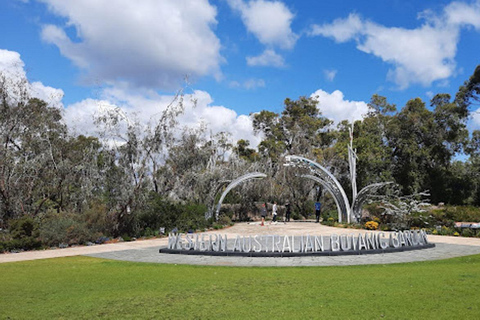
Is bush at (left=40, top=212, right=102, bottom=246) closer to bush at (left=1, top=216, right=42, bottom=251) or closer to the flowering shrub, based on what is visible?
bush at (left=1, top=216, right=42, bottom=251)

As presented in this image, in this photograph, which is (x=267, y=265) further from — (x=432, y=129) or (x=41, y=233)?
(x=432, y=129)

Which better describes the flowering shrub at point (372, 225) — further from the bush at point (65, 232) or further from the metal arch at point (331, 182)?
the bush at point (65, 232)

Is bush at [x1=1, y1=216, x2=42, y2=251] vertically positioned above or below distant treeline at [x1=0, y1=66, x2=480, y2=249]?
below

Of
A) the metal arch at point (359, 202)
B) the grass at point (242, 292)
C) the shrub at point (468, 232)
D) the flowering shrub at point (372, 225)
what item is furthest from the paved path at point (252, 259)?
the metal arch at point (359, 202)

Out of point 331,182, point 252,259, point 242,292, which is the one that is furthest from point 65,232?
point 331,182

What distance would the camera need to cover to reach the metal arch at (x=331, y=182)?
24.8m

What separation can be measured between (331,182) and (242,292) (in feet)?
66.4

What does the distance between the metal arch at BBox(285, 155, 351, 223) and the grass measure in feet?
48.0

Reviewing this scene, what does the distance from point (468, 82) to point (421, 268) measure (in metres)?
31.3

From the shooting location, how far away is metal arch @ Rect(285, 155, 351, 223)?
81.4ft

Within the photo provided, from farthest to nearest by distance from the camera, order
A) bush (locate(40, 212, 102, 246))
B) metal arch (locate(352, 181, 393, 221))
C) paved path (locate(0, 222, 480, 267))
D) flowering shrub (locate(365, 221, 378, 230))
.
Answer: metal arch (locate(352, 181, 393, 221)) → flowering shrub (locate(365, 221, 378, 230)) → bush (locate(40, 212, 102, 246)) → paved path (locate(0, 222, 480, 267))

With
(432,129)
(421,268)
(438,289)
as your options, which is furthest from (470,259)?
(432,129)

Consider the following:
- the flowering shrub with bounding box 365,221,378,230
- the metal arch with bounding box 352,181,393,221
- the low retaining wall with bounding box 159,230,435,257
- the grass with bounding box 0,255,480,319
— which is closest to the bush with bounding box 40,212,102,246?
the low retaining wall with bounding box 159,230,435,257

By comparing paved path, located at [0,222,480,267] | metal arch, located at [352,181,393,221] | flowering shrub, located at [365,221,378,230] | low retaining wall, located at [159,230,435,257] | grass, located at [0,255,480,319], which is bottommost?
grass, located at [0,255,480,319]
